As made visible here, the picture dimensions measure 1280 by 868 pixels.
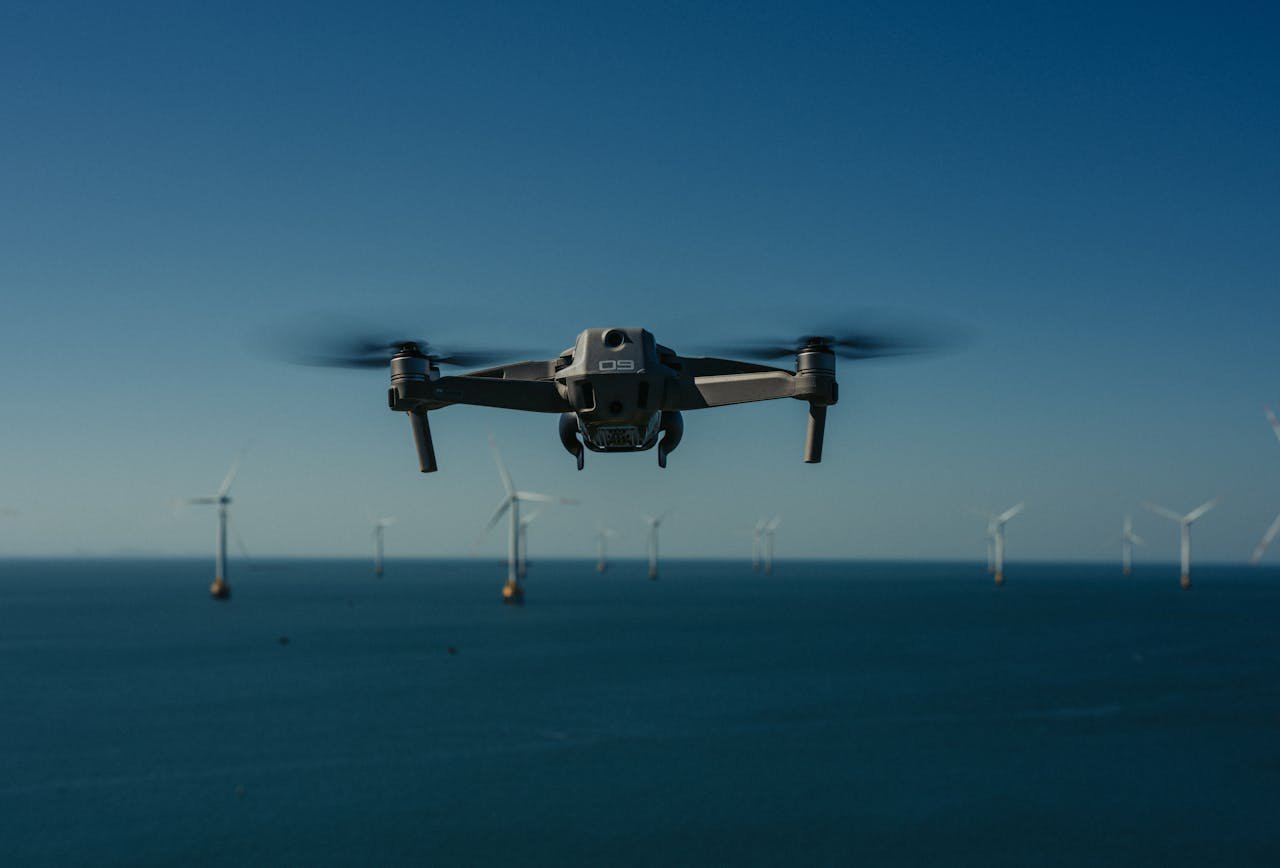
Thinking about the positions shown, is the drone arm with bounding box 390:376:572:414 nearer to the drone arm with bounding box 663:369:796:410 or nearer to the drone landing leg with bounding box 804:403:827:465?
the drone arm with bounding box 663:369:796:410

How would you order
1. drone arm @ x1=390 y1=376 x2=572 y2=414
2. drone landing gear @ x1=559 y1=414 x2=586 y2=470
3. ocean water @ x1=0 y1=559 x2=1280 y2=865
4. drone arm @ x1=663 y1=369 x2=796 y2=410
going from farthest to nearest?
1. ocean water @ x1=0 y1=559 x2=1280 y2=865
2. drone landing gear @ x1=559 y1=414 x2=586 y2=470
3. drone arm @ x1=390 y1=376 x2=572 y2=414
4. drone arm @ x1=663 y1=369 x2=796 y2=410

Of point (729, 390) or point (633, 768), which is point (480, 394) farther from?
point (633, 768)

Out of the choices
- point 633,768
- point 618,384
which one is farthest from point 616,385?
point 633,768

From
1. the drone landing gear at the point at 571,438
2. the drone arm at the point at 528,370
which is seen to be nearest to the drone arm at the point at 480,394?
the drone arm at the point at 528,370

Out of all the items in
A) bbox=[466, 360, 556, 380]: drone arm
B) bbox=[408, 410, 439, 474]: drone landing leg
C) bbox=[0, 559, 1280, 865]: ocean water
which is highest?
bbox=[466, 360, 556, 380]: drone arm

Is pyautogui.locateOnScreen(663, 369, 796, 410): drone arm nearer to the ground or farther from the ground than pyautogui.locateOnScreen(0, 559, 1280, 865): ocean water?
farther from the ground

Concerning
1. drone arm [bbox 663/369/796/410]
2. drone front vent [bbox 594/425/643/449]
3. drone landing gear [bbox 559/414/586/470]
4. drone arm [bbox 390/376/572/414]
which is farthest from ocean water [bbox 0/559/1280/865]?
drone arm [bbox 663/369/796/410]

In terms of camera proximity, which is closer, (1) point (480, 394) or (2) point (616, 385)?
(2) point (616, 385)

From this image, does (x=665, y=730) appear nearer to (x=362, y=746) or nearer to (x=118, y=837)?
(x=362, y=746)

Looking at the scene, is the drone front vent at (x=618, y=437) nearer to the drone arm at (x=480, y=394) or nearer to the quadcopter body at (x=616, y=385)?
the quadcopter body at (x=616, y=385)
